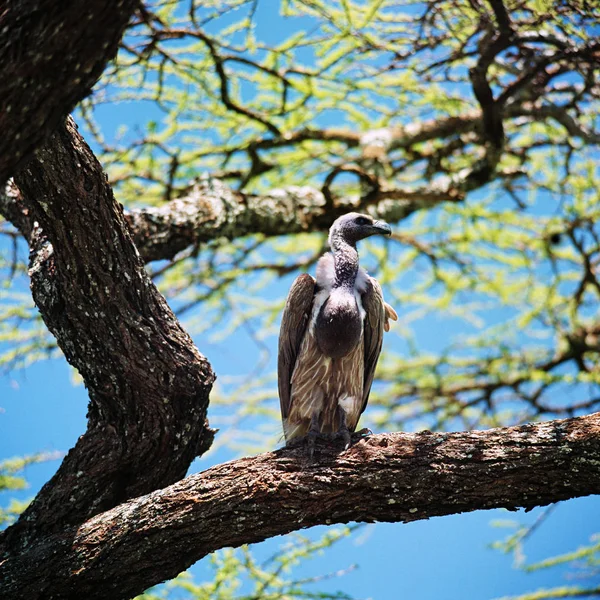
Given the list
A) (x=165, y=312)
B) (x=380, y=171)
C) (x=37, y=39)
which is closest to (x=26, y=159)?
(x=37, y=39)

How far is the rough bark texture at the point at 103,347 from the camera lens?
12.9 feet

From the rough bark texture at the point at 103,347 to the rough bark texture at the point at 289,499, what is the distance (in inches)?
23.1

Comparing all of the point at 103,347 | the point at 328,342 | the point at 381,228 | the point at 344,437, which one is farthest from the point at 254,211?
the point at 344,437

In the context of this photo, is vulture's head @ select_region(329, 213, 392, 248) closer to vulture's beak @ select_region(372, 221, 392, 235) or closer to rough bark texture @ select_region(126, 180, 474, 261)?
vulture's beak @ select_region(372, 221, 392, 235)

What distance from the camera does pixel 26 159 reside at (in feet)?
8.70

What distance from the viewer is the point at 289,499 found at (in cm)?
385

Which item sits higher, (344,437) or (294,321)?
(294,321)

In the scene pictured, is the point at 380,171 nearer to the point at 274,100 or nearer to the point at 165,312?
the point at 274,100

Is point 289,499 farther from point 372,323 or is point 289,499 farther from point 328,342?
point 372,323

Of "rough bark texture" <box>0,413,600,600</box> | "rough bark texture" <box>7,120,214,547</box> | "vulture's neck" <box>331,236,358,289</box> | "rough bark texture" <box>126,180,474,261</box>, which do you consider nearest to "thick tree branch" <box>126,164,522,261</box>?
"rough bark texture" <box>126,180,474,261</box>

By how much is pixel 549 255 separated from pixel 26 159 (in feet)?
24.5

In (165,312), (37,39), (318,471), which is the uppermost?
(165,312)

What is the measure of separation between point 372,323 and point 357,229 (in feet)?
2.39

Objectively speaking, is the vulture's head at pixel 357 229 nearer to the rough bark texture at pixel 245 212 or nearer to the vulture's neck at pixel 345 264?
the vulture's neck at pixel 345 264
